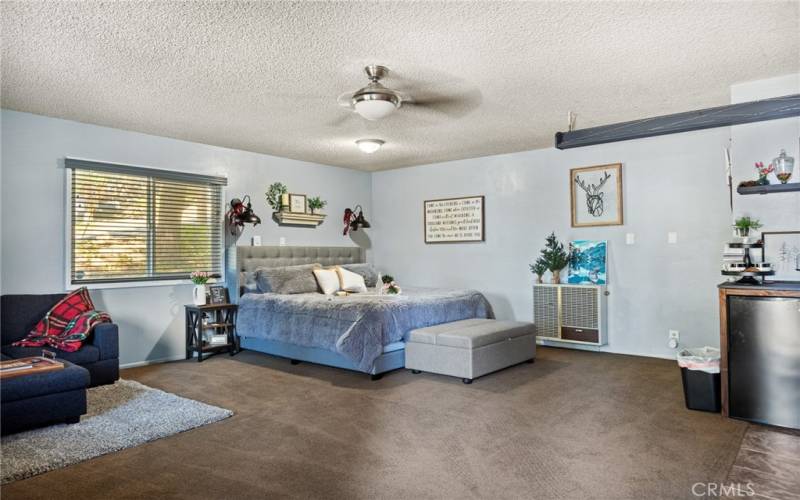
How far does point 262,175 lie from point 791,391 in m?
5.54

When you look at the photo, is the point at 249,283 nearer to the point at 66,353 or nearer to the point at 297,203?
the point at 297,203

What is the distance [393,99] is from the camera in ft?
11.7

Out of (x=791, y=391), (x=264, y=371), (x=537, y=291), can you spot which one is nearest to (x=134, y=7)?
(x=264, y=371)

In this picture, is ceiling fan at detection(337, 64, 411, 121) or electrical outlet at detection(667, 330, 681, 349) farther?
electrical outlet at detection(667, 330, 681, 349)

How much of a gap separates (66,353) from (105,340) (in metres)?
0.29

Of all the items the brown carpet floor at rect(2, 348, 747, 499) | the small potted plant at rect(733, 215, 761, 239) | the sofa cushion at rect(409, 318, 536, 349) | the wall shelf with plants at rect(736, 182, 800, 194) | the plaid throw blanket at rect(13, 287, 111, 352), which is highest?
the wall shelf with plants at rect(736, 182, 800, 194)

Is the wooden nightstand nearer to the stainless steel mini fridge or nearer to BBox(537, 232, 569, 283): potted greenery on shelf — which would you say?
BBox(537, 232, 569, 283): potted greenery on shelf

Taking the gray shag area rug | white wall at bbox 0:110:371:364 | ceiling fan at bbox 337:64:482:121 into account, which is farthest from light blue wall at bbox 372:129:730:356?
the gray shag area rug

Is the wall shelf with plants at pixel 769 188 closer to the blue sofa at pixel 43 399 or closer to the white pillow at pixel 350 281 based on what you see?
the white pillow at pixel 350 281

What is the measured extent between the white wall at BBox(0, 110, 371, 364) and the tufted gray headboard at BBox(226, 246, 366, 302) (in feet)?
0.60

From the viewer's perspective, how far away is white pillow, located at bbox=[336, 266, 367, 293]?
19.8 feet

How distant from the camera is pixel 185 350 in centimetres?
557

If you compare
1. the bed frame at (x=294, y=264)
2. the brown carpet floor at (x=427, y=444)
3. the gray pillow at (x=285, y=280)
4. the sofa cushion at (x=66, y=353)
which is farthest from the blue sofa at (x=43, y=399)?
the gray pillow at (x=285, y=280)

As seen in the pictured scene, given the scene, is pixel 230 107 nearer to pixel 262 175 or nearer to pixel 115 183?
pixel 115 183
